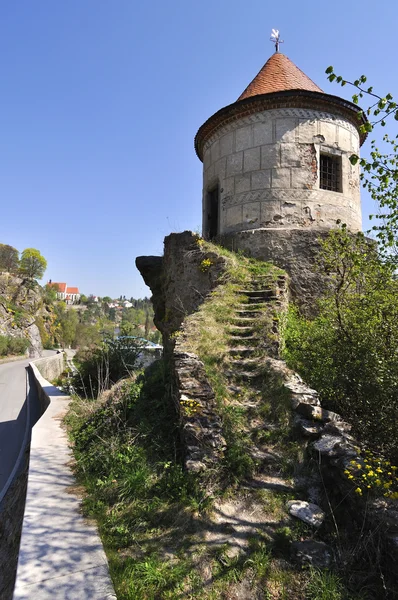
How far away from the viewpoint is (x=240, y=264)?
8719 millimetres

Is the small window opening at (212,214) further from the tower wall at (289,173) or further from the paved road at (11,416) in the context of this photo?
the paved road at (11,416)

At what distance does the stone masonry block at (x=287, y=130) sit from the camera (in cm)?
955

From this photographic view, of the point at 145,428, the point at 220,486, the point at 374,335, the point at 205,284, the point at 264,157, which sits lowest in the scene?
the point at 220,486

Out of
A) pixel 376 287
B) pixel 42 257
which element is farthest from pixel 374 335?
pixel 42 257

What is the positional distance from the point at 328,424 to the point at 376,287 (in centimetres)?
202

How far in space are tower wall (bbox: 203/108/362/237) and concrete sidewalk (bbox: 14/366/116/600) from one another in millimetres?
7538

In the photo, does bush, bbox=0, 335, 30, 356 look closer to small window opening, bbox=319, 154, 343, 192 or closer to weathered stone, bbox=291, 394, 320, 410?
small window opening, bbox=319, 154, 343, 192

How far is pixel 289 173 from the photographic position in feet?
31.2

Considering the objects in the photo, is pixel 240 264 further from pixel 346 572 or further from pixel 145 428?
pixel 346 572

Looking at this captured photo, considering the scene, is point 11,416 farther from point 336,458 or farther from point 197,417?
point 336,458

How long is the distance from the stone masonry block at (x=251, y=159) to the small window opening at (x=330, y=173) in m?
1.78

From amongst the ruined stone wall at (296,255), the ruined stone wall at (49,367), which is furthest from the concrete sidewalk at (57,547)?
the ruined stone wall at (49,367)

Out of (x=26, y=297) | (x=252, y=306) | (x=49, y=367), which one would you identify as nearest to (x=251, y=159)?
(x=252, y=306)

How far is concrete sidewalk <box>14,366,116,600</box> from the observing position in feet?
8.91
